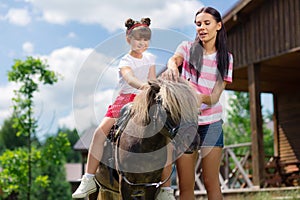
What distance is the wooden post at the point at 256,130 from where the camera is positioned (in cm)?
1269

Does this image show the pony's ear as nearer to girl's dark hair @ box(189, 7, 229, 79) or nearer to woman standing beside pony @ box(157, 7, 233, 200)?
woman standing beside pony @ box(157, 7, 233, 200)

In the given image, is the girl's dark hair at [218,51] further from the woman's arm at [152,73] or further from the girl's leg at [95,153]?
the girl's leg at [95,153]

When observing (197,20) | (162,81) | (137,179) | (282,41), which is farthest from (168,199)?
(282,41)

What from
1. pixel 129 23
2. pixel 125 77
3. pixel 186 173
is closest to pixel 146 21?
pixel 129 23

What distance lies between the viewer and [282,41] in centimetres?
1288

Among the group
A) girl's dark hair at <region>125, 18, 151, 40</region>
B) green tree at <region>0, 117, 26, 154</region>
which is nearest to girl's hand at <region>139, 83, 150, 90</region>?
girl's dark hair at <region>125, 18, 151, 40</region>

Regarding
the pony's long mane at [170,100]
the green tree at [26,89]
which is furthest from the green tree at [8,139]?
the pony's long mane at [170,100]

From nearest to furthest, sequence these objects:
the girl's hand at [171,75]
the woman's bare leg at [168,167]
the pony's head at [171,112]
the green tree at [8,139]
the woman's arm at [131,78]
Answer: the pony's head at [171,112], the woman's bare leg at [168,167], the girl's hand at [171,75], the woman's arm at [131,78], the green tree at [8,139]

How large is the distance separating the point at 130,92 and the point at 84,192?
2.92 ft

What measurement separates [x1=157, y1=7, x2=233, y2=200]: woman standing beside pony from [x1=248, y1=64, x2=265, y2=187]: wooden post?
8361 millimetres

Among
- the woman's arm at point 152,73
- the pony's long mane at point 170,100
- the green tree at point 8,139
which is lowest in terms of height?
the pony's long mane at point 170,100

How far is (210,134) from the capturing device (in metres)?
4.39

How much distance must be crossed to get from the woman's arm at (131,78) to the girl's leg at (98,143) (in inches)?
16.0

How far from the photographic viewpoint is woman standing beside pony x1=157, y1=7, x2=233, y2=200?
4.38 metres
